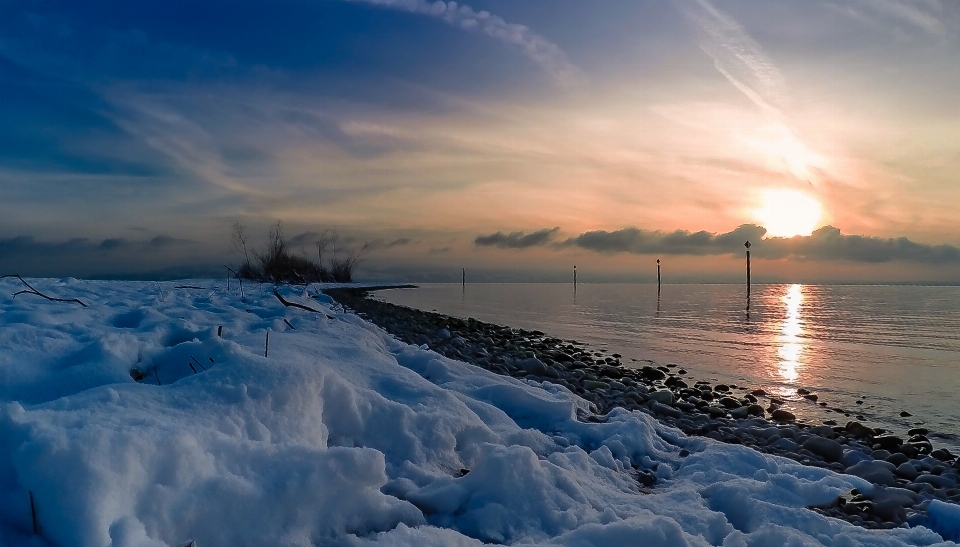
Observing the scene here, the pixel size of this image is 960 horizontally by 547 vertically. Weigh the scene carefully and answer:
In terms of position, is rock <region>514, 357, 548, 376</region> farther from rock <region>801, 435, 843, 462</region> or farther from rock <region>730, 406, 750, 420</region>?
rock <region>801, 435, 843, 462</region>

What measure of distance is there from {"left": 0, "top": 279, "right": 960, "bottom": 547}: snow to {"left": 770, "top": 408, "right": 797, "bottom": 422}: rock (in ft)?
10.0

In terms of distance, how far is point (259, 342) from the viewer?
3.48 metres

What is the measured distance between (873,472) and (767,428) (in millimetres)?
1491

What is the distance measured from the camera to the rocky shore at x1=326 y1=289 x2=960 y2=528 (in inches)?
135

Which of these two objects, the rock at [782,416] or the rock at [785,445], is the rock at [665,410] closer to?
the rock at [785,445]

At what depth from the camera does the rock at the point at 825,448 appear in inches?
186

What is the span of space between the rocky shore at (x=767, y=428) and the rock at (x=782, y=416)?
11 mm

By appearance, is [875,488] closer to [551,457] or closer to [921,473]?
[921,473]

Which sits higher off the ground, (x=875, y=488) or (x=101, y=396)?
(x=101, y=396)

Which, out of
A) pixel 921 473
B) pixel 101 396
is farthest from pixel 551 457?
pixel 921 473

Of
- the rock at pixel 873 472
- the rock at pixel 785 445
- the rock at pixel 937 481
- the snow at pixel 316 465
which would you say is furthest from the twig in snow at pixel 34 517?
the rock at pixel 937 481

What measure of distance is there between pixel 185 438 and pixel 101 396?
599 millimetres

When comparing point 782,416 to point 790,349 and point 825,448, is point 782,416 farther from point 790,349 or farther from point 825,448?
point 790,349

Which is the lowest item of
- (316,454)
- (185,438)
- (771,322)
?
(771,322)
